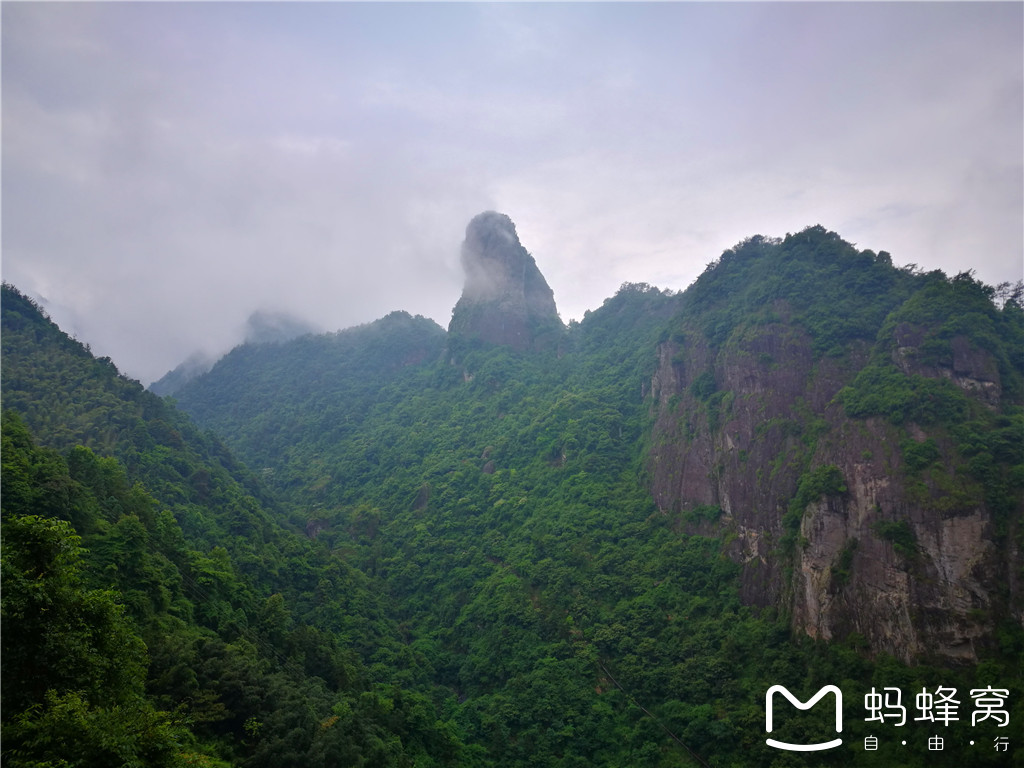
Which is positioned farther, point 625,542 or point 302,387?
point 302,387

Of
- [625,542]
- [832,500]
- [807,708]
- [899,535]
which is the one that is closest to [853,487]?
[832,500]

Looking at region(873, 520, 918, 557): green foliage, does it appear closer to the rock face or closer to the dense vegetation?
the dense vegetation

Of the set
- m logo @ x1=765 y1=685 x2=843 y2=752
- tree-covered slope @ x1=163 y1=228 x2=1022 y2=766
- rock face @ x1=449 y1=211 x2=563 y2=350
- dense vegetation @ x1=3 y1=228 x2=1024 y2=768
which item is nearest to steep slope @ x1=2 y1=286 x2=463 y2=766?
dense vegetation @ x1=3 y1=228 x2=1024 y2=768

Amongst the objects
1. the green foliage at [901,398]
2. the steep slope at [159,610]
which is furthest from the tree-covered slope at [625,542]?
the steep slope at [159,610]

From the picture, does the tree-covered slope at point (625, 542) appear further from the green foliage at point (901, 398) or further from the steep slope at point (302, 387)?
the steep slope at point (302, 387)

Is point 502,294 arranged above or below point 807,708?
above

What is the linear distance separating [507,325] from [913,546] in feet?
218

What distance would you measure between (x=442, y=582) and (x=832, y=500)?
1190 inches

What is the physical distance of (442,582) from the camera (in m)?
46.8

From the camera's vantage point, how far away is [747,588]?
36.1 meters

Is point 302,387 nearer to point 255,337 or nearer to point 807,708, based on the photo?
point 255,337

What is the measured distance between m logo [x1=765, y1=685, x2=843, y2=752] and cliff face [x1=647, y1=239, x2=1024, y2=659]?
339 cm

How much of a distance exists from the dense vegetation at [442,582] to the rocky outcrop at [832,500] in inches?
36.3

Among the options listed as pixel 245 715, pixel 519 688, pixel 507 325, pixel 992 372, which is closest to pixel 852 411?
pixel 992 372
